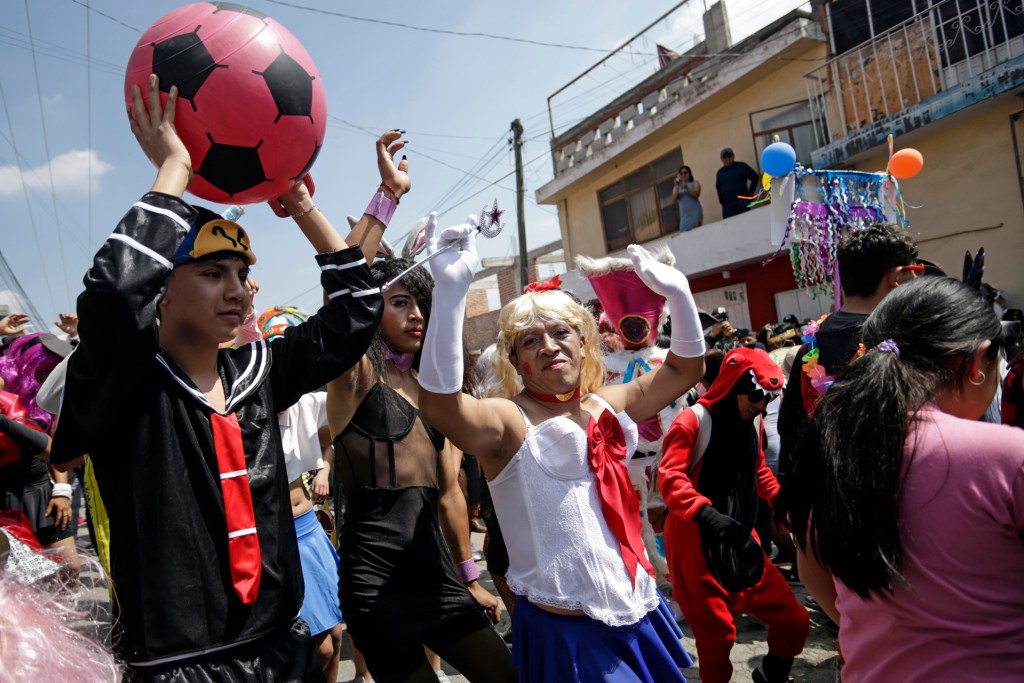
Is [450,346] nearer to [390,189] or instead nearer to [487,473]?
[487,473]

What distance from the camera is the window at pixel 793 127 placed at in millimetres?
12086

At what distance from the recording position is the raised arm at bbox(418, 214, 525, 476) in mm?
1926

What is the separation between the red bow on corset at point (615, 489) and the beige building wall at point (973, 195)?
9075mm

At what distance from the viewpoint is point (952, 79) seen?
381 inches

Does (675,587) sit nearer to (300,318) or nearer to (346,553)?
(346,553)

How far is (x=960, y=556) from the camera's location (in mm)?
1415

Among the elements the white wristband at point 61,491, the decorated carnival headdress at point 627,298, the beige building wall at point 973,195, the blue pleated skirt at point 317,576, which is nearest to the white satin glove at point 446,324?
the blue pleated skirt at point 317,576

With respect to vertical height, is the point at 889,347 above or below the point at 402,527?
above

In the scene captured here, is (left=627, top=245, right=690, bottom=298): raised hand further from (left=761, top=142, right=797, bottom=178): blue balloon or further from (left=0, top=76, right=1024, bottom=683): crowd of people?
(left=761, top=142, right=797, bottom=178): blue balloon

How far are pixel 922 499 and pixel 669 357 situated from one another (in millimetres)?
1307

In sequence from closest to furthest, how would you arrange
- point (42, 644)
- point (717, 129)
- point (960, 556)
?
1. point (42, 644)
2. point (960, 556)
3. point (717, 129)

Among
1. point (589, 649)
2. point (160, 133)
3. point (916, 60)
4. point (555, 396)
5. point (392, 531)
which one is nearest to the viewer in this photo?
point (160, 133)

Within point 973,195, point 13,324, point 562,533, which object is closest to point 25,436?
point 13,324

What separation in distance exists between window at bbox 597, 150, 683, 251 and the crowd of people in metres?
12.2
